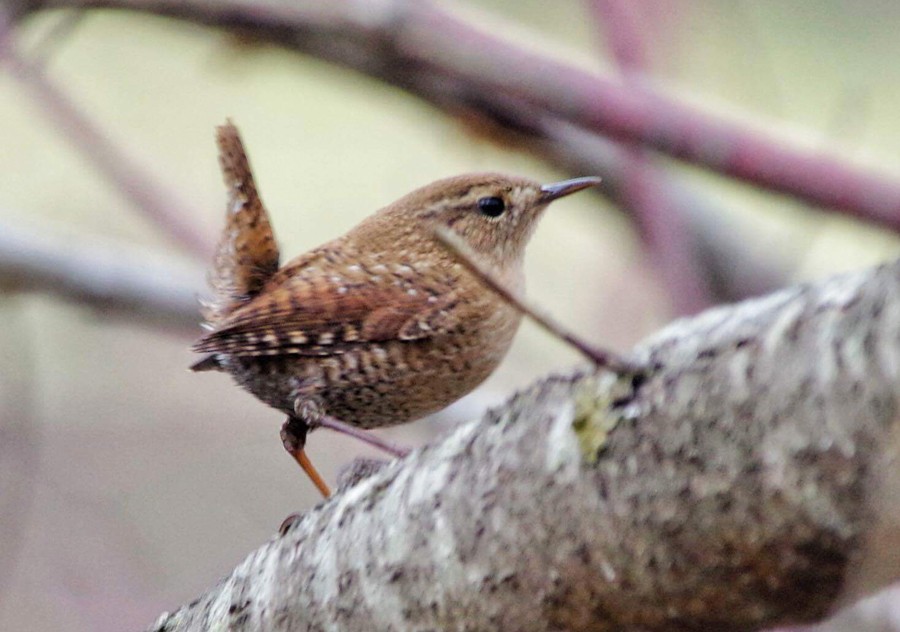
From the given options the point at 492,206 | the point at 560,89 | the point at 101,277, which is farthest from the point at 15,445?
the point at 560,89

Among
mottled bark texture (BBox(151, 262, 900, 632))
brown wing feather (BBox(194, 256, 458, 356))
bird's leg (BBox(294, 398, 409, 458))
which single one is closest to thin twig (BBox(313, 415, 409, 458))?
bird's leg (BBox(294, 398, 409, 458))

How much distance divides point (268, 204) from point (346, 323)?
3886 millimetres

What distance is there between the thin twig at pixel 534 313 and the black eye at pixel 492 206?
5.73 ft

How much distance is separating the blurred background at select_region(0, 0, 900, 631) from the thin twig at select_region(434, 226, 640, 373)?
141 centimetres

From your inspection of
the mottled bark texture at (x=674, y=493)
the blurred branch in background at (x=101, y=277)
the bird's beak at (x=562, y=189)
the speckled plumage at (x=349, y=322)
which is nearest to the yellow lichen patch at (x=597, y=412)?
the mottled bark texture at (x=674, y=493)

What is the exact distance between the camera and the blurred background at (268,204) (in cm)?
336

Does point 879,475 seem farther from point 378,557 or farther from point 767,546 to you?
point 378,557

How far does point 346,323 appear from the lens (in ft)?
7.98

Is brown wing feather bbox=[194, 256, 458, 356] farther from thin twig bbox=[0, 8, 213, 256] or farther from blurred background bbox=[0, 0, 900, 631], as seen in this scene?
thin twig bbox=[0, 8, 213, 256]

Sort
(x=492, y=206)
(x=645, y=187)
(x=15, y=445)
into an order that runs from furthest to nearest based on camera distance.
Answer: (x=15, y=445), (x=645, y=187), (x=492, y=206)

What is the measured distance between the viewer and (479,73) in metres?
2.72

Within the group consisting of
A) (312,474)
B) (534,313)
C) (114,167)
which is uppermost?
(114,167)

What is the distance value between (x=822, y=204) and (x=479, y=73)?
2.77ft

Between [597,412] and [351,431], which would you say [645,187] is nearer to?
[351,431]
